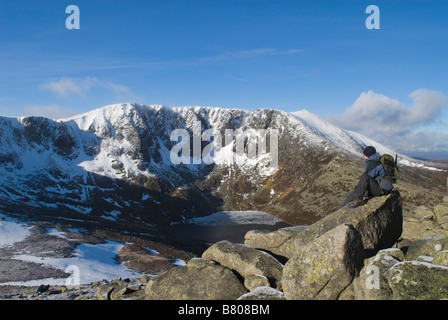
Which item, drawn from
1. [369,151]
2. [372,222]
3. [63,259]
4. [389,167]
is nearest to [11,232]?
[63,259]

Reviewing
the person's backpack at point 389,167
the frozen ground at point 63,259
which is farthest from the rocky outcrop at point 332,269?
the frozen ground at point 63,259

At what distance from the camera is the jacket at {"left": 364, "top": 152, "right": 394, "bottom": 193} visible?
58.8 feet

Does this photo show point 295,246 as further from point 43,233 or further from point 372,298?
point 43,233

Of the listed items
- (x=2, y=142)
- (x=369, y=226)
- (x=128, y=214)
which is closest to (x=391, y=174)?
(x=369, y=226)

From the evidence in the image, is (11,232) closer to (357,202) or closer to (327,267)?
(357,202)

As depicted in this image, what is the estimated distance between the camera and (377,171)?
18031 millimetres

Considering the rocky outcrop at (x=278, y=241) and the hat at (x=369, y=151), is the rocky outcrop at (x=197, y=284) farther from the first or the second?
the hat at (x=369, y=151)

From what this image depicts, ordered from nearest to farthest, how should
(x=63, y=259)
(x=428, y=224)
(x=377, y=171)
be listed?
(x=377, y=171)
(x=428, y=224)
(x=63, y=259)

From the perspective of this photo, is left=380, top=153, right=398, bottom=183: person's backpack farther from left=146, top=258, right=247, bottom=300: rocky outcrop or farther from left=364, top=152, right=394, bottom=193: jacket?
left=146, top=258, right=247, bottom=300: rocky outcrop

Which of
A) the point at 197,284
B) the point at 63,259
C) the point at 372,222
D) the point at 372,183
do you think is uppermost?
the point at 372,183

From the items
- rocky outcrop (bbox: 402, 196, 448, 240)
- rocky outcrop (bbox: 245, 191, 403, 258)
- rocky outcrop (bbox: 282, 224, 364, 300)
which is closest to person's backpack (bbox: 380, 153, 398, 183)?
rocky outcrop (bbox: 245, 191, 403, 258)

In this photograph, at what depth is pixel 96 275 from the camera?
4450 centimetres

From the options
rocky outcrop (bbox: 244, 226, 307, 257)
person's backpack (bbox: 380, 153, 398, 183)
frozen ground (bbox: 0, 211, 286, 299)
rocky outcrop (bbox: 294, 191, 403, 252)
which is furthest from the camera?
frozen ground (bbox: 0, 211, 286, 299)

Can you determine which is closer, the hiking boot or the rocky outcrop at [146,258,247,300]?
the rocky outcrop at [146,258,247,300]
